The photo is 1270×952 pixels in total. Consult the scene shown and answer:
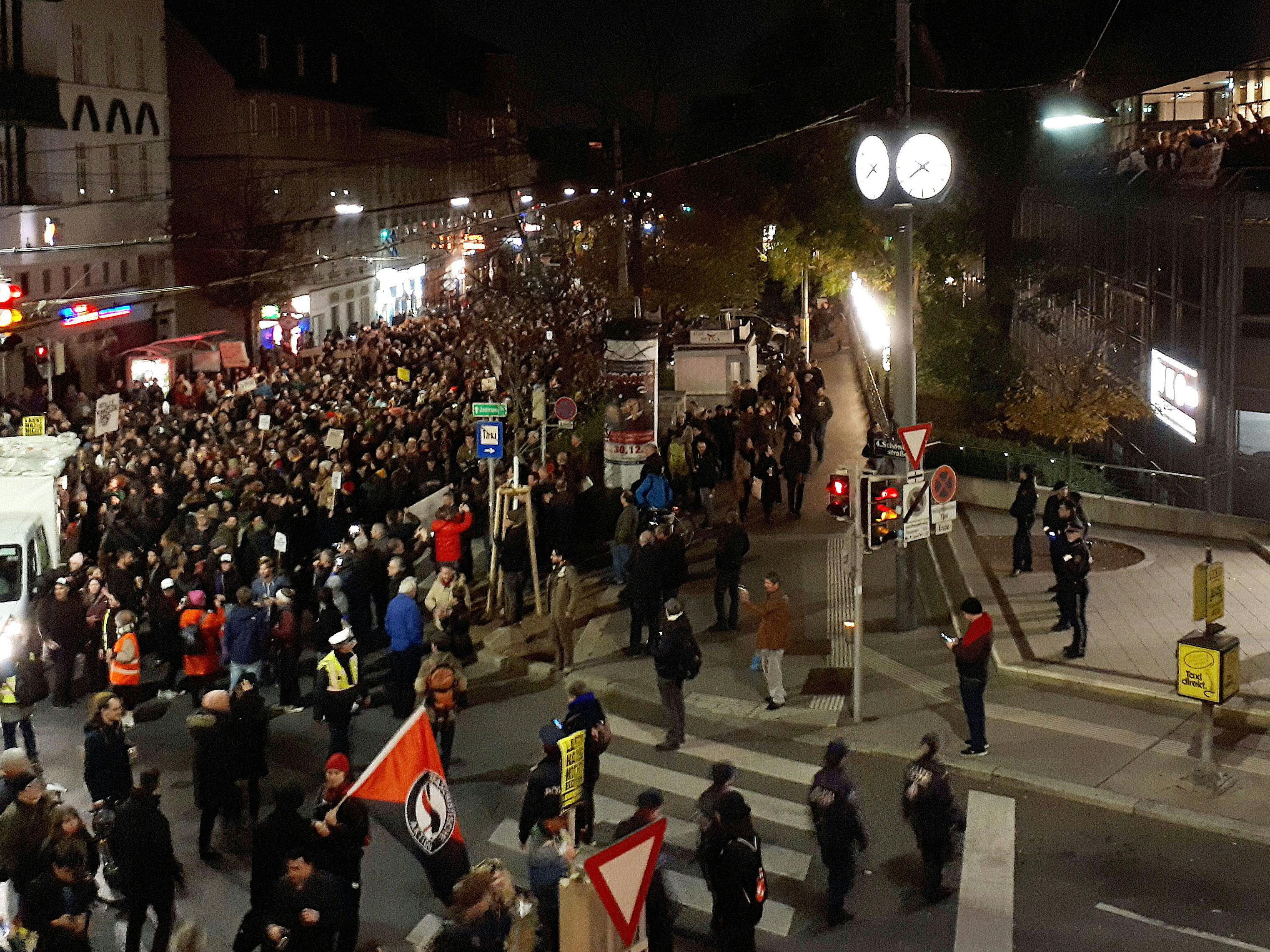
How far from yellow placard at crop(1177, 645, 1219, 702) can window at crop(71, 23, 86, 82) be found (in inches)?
1576

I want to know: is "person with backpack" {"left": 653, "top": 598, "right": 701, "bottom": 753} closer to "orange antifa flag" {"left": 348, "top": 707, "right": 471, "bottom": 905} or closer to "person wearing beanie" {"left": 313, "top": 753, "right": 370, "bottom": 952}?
"orange antifa flag" {"left": 348, "top": 707, "right": 471, "bottom": 905}

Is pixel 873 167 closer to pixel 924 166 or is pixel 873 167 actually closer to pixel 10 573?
pixel 924 166

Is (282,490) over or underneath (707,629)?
over

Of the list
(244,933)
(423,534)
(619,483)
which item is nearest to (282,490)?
(423,534)

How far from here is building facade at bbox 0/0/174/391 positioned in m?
39.2

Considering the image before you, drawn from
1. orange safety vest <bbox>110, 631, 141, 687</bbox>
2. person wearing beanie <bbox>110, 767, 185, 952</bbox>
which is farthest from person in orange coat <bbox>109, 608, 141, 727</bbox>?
person wearing beanie <bbox>110, 767, 185, 952</bbox>

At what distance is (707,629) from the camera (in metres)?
17.3

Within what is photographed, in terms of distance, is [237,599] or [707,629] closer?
[237,599]

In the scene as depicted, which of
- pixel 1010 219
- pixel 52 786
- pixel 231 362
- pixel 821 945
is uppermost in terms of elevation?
pixel 1010 219

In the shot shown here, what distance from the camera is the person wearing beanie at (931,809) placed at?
9531mm

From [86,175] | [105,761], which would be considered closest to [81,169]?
[86,175]

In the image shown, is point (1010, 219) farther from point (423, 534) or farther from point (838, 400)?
point (423, 534)

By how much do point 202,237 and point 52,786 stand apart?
41.9 metres

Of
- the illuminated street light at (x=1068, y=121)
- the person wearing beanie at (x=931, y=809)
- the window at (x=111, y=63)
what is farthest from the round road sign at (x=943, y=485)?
the window at (x=111, y=63)
